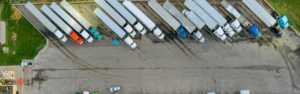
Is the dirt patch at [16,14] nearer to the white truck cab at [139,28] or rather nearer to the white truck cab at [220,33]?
the white truck cab at [139,28]

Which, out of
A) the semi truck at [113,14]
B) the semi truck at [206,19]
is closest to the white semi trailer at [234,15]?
the semi truck at [206,19]

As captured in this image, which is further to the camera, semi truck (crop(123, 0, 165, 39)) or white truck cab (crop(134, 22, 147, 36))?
white truck cab (crop(134, 22, 147, 36))

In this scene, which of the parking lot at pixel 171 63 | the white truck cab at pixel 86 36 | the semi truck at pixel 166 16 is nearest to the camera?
the semi truck at pixel 166 16

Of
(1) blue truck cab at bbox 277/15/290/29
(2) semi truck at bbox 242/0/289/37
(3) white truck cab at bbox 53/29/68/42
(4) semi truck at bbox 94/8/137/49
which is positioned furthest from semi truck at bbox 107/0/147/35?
(1) blue truck cab at bbox 277/15/290/29

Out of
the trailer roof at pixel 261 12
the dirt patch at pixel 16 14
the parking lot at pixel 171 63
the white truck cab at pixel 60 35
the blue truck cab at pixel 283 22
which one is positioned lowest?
the parking lot at pixel 171 63

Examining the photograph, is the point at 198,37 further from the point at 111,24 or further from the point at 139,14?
the point at 111,24

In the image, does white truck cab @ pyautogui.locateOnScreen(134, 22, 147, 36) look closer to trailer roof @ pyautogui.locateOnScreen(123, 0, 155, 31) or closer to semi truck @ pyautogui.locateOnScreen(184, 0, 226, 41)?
trailer roof @ pyautogui.locateOnScreen(123, 0, 155, 31)

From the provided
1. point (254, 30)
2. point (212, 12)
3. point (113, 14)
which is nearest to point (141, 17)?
point (113, 14)
